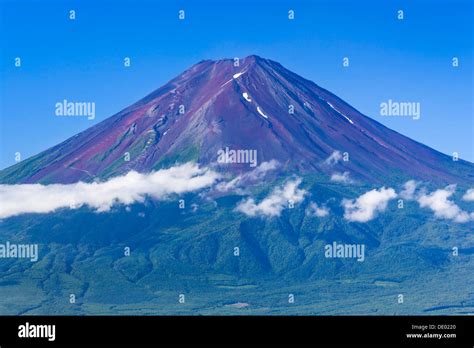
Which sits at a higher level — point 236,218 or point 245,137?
point 245,137

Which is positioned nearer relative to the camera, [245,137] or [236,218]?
[236,218]

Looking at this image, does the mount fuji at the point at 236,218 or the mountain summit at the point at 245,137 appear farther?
the mountain summit at the point at 245,137

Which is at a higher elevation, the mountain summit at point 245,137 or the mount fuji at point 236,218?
the mountain summit at point 245,137
